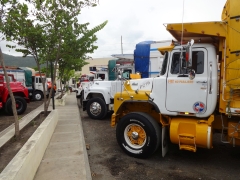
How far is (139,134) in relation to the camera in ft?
15.6

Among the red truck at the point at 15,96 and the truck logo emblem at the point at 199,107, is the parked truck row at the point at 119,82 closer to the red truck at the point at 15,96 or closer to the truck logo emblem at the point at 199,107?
the red truck at the point at 15,96

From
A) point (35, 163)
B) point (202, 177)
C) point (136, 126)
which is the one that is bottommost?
point (202, 177)

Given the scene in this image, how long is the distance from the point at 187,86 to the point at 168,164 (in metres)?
1.67

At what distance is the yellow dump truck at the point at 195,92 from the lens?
380 centimetres

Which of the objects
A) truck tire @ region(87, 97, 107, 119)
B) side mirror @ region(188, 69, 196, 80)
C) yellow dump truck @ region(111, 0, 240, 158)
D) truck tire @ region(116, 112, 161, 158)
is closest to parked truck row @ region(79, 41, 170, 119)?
truck tire @ region(87, 97, 107, 119)

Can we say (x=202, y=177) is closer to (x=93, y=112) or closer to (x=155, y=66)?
(x=155, y=66)

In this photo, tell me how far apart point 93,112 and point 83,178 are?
5749mm

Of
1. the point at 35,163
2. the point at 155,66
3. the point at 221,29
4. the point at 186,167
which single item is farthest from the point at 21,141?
the point at 155,66

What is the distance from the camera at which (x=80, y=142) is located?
5.42m

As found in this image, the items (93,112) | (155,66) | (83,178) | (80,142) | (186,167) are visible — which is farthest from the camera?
(93,112)

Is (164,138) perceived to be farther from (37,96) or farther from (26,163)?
(37,96)

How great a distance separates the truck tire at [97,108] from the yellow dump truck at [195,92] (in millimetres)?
4267

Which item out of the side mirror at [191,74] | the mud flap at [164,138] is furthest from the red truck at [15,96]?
the side mirror at [191,74]

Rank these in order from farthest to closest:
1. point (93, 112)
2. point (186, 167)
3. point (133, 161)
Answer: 1. point (93, 112)
2. point (133, 161)
3. point (186, 167)
